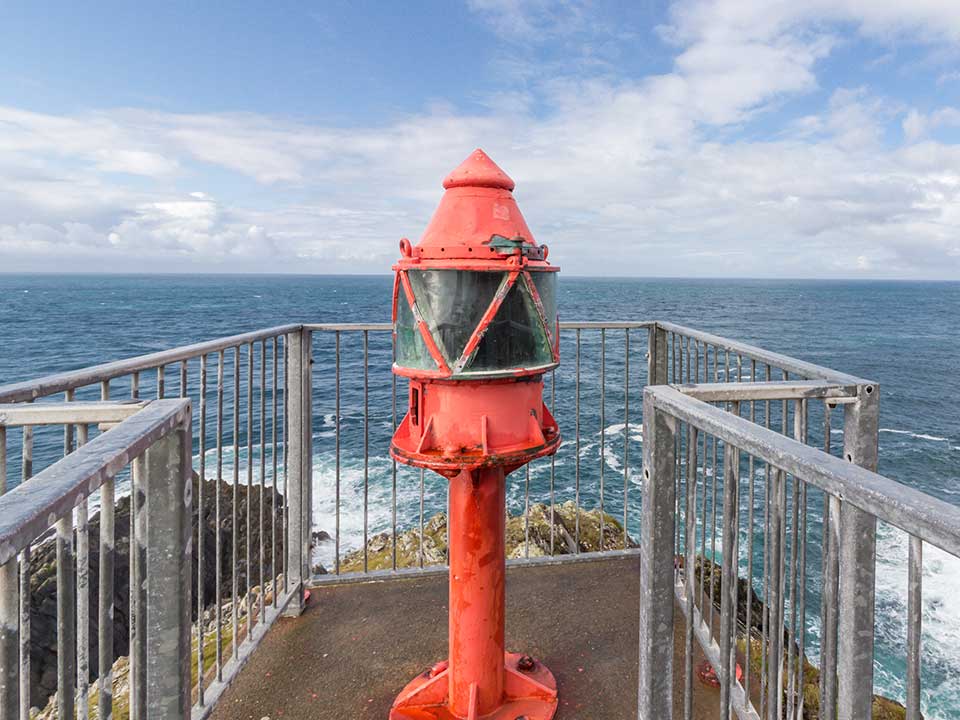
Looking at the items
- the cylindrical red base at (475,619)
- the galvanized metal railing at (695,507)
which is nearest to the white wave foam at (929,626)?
the galvanized metal railing at (695,507)

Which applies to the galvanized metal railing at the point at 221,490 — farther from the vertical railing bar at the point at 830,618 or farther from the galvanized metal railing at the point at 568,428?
the vertical railing bar at the point at 830,618

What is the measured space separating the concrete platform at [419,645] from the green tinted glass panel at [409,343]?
201 centimetres

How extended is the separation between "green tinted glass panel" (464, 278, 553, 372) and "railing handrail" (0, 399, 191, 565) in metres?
1.47

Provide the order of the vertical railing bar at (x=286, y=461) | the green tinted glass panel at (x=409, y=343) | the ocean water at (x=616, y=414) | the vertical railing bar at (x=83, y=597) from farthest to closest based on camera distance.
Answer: the ocean water at (x=616, y=414) < the vertical railing bar at (x=286, y=461) < the green tinted glass panel at (x=409, y=343) < the vertical railing bar at (x=83, y=597)

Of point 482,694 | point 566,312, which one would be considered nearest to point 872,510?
point 482,694

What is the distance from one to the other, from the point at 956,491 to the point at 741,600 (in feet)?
47.9

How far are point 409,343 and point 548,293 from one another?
2.53 feet

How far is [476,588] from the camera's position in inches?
122

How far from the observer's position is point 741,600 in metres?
8.80

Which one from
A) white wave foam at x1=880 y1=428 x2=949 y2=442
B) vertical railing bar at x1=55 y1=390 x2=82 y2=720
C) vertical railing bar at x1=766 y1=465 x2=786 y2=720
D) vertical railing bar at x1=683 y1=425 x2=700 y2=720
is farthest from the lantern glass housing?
white wave foam at x1=880 y1=428 x2=949 y2=442

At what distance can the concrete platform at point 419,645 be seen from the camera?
3383mm

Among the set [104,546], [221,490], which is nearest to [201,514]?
[221,490]

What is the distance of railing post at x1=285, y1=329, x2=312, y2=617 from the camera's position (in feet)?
13.7

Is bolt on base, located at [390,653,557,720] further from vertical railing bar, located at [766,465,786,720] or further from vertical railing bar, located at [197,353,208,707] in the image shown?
vertical railing bar, located at [766,465,786,720]
